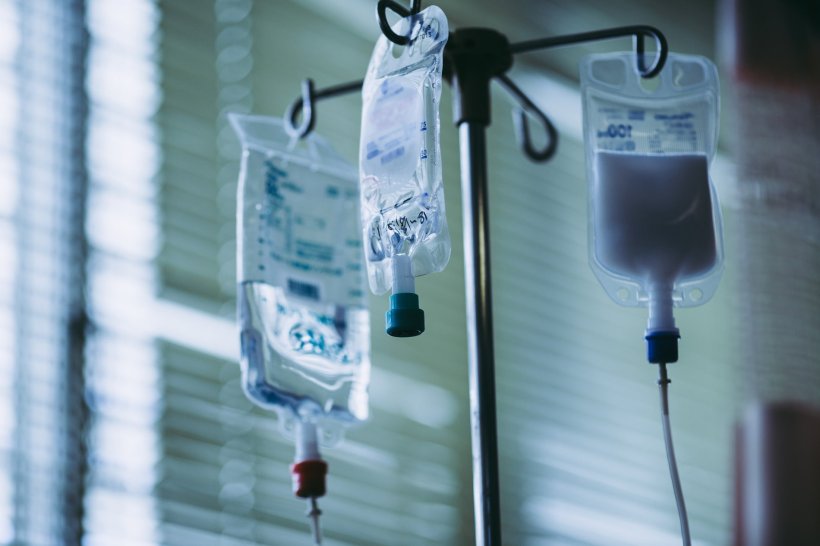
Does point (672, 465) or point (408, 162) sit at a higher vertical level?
point (408, 162)

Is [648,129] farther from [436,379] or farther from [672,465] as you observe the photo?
[436,379]

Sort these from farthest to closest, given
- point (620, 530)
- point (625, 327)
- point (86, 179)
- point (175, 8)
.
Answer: point (625, 327) < point (620, 530) < point (175, 8) < point (86, 179)

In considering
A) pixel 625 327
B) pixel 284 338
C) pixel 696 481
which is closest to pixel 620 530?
pixel 696 481

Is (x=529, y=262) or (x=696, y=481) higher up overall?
(x=529, y=262)

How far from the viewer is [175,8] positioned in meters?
1.75

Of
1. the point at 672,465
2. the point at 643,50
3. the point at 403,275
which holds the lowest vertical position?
the point at 672,465

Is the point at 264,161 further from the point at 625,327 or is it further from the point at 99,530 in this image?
the point at 625,327

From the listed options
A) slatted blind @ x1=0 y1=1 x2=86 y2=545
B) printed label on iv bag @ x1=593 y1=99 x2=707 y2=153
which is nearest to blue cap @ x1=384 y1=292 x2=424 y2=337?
printed label on iv bag @ x1=593 y1=99 x2=707 y2=153

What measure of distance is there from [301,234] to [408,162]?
24cm

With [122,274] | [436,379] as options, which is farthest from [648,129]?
[436,379]

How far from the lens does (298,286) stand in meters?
1.08

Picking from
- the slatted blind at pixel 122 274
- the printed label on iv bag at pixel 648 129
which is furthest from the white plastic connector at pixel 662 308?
the slatted blind at pixel 122 274

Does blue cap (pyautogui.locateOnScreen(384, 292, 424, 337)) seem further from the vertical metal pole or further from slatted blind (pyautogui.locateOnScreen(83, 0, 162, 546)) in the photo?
slatted blind (pyautogui.locateOnScreen(83, 0, 162, 546))

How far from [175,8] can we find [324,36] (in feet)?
0.94
